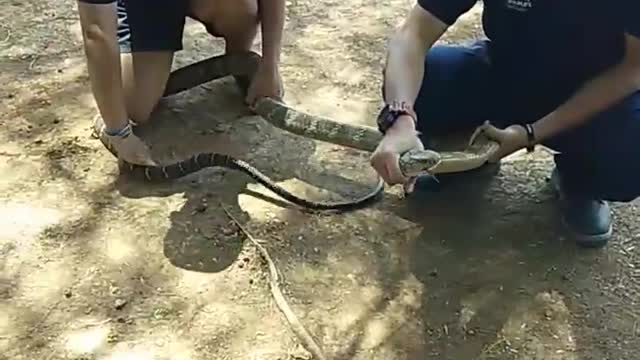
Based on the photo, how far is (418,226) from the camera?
2.59m

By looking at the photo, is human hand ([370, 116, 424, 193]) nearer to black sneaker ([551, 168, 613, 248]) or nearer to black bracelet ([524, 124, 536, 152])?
black bracelet ([524, 124, 536, 152])

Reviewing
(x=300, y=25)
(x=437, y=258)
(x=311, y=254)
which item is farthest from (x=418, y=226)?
(x=300, y=25)

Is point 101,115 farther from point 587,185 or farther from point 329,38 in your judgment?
point 587,185

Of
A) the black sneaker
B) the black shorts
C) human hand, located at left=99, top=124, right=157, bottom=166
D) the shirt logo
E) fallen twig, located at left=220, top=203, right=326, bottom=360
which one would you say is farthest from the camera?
the black shorts

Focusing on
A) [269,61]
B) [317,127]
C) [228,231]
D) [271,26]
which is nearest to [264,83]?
[269,61]

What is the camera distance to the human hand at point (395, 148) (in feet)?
7.33

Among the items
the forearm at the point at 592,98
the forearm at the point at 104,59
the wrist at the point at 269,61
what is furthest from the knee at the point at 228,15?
the forearm at the point at 592,98

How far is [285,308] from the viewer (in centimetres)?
228

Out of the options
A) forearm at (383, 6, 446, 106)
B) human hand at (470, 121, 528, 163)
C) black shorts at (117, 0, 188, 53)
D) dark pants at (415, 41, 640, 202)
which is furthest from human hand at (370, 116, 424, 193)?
black shorts at (117, 0, 188, 53)

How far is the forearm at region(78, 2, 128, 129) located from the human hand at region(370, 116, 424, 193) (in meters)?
0.85

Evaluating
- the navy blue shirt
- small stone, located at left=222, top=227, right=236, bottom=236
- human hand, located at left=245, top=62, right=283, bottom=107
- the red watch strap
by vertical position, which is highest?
the navy blue shirt

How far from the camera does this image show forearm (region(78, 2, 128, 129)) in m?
2.63

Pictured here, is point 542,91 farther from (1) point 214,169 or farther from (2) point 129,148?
(2) point 129,148

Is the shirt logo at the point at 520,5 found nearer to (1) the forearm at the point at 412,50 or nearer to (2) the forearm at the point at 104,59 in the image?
(1) the forearm at the point at 412,50
